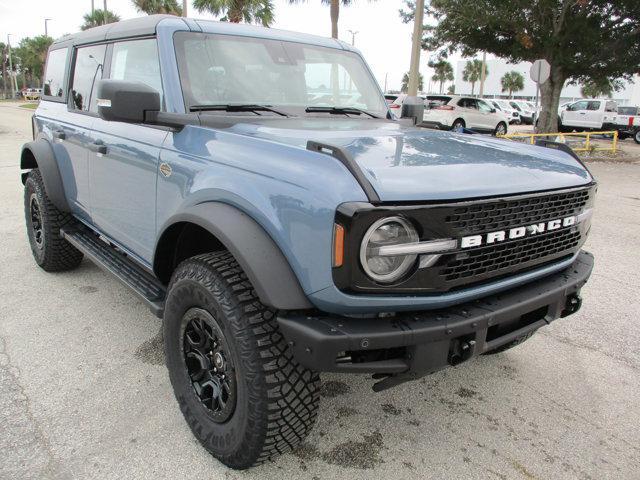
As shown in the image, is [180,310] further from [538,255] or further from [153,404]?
[538,255]

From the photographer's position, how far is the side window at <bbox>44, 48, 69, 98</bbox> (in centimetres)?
428

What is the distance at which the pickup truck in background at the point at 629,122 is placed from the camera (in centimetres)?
2344

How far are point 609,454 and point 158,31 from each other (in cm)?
313

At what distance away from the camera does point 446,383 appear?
299 centimetres

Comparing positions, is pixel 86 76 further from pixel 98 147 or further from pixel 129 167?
pixel 129 167

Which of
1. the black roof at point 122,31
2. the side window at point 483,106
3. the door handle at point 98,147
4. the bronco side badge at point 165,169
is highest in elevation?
the side window at point 483,106

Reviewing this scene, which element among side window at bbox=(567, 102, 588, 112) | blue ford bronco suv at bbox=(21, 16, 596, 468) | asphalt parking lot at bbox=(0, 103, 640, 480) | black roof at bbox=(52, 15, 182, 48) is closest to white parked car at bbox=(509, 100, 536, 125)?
side window at bbox=(567, 102, 588, 112)

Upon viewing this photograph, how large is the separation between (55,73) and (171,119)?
2.65 m

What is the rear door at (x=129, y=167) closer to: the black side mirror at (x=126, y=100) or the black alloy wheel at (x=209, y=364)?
the black side mirror at (x=126, y=100)

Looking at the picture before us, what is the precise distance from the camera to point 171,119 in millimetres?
2531

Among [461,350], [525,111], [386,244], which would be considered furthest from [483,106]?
[386,244]

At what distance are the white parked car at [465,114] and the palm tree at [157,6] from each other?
18.9 m

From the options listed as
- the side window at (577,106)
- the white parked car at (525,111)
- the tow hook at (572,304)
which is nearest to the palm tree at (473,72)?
the white parked car at (525,111)

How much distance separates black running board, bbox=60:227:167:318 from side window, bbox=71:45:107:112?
0.94 meters
